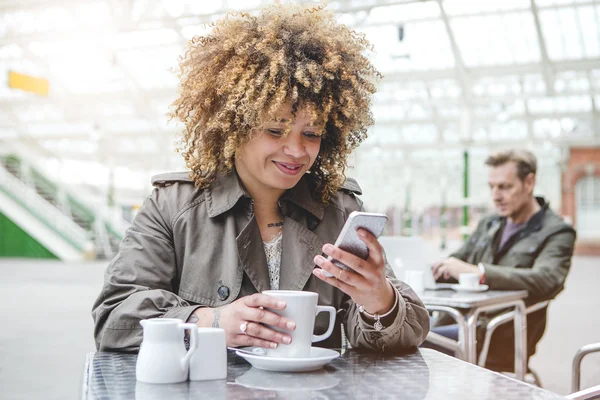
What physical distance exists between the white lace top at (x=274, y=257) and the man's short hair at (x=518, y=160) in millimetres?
2357

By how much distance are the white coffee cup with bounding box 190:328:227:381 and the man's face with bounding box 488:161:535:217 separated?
275 cm

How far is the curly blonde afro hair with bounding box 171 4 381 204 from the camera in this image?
155cm

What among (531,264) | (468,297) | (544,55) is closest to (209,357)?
(468,297)

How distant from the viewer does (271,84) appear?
1.54 meters

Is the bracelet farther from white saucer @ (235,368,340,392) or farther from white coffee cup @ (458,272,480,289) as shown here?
white coffee cup @ (458,272,480,289)

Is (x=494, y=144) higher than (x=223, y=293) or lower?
higher

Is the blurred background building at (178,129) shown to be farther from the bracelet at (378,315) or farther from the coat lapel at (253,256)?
the bracelet at (378,315)

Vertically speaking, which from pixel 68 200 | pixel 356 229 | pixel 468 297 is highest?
pixel 68 200

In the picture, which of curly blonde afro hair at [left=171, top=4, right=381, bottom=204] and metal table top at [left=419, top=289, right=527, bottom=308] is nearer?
A: curly blonde afro hair at [left=171, top=4, right=381, bottom=204]

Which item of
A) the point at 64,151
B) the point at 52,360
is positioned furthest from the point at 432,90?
the point at 52,360

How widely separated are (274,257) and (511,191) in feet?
7.55

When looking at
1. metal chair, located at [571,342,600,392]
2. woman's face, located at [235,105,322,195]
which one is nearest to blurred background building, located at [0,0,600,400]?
woman's face, located at [235,105,322,195]

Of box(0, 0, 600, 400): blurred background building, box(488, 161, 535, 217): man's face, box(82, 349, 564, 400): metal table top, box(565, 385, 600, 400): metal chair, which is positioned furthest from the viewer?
box(0, 0, 600, 400): blurred background building

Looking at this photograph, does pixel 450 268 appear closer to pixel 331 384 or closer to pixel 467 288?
pixel 467 288
